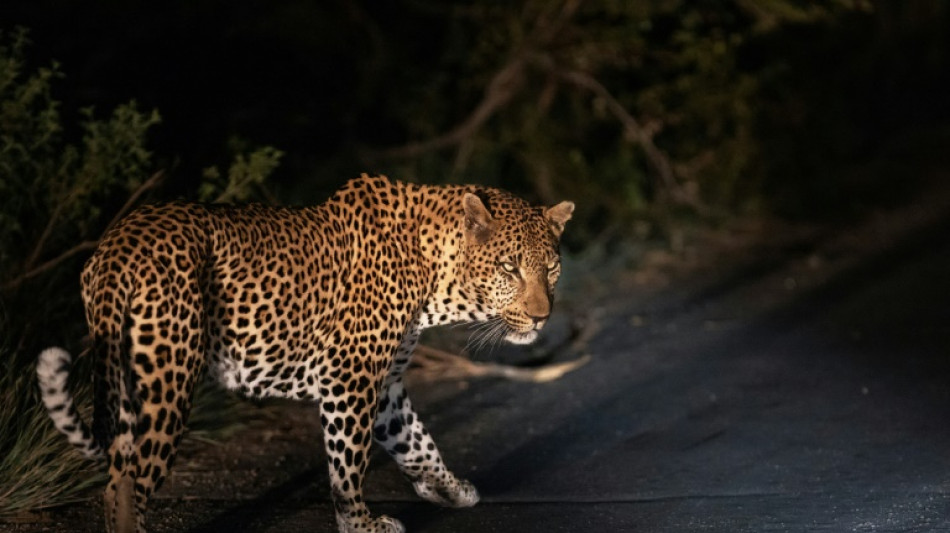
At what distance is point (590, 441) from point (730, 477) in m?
1.12

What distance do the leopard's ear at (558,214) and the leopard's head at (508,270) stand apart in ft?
0.91

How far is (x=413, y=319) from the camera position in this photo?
21.1 ft

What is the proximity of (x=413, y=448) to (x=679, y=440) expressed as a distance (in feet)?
6.03

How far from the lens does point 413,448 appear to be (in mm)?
6645

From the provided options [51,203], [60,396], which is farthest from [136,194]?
[60,396]

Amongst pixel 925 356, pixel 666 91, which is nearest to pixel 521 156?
pixel 666 91

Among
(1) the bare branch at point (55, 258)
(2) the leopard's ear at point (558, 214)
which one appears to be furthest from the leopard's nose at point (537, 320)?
(1) the bare branch at point (55, 258)

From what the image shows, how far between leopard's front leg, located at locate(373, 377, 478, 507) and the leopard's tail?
1.66 metres

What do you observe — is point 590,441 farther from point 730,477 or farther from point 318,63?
point 318,63

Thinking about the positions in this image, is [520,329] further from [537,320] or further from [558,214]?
[558,214]

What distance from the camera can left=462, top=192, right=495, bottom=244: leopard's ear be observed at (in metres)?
6.39

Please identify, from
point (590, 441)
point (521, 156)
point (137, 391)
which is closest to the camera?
point (137, 391)

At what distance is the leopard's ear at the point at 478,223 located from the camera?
21.0 ft

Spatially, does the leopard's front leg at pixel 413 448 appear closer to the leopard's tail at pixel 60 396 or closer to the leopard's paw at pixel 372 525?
the leopard's paw at pixel 372 525
